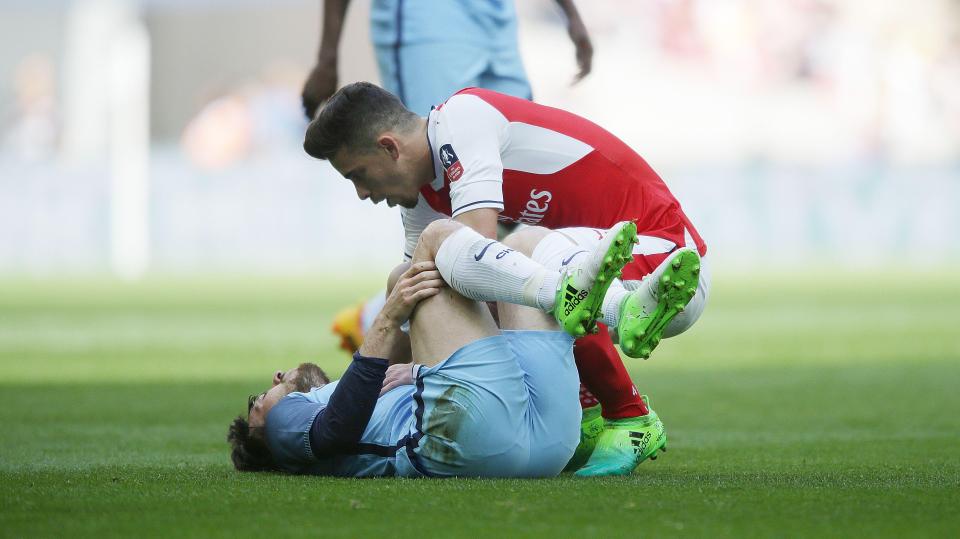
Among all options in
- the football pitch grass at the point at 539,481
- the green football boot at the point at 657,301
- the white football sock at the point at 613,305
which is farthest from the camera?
the white football sock at the point at 613,305

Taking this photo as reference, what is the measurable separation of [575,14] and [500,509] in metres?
3.34

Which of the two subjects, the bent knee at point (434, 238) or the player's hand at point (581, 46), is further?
the player's hand at point (581, 46)

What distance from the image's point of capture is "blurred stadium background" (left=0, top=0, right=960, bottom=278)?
91.0 feet

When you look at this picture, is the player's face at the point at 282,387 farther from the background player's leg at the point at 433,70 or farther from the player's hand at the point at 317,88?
the background player's leg at the point at 433,70

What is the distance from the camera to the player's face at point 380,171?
4.29 metres

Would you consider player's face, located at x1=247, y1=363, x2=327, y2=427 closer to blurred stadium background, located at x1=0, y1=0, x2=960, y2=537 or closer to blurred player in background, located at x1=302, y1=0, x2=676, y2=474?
blurred stadium background, located at x1=0, y1=0, x2=960, y2=537

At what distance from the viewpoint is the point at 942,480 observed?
3912 mm

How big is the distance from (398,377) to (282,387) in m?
0.35

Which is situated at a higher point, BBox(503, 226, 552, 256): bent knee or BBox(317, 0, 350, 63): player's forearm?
BBox(317, 0, 350, 63): player's forearm

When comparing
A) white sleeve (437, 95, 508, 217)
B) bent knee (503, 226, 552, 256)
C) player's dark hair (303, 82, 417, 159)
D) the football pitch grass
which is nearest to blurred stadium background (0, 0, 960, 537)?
the football pitch grass

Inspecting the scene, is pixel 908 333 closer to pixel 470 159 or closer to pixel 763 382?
pixel 763 382

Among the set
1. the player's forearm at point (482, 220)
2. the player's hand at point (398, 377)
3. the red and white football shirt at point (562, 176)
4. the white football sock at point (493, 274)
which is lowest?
the player's hand at point (398, 377)

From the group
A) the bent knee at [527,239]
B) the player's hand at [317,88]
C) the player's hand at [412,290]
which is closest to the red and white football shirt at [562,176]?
the bent knee at [527,239]

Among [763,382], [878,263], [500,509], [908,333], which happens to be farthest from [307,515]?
[878,263]
